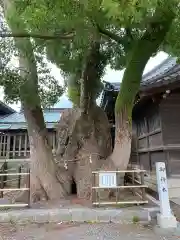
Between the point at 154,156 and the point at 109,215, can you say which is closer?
the point at 109,215

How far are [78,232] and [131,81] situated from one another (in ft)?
13.4

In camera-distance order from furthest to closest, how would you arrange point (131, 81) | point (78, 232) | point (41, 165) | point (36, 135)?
point (36, 135) → point (41, 165) → point (131, 81) → point (78, 232)

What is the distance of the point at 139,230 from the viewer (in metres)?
5.21

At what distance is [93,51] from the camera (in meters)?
8.38

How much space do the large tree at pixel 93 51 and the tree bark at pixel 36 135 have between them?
0.54m

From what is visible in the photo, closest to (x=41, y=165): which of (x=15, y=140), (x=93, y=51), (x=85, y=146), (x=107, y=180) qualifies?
(x=85, y=146)

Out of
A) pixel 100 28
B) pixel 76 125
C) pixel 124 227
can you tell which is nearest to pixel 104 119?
pixel 76 125

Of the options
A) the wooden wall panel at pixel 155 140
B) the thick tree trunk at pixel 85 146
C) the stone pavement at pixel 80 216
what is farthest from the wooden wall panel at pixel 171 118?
the stone pavement at pixel 80 216

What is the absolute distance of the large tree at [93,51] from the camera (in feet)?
14.8

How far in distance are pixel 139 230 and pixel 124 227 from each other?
0.33 metres

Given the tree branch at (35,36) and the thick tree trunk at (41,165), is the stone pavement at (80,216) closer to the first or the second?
the thick tree trunk at (41,165)

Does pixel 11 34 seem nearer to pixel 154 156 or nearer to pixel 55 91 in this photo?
pixel 55 91

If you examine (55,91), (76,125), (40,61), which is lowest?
(76,125)

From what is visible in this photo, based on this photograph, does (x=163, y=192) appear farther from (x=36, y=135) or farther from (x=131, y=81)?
(x=36, y=135)
